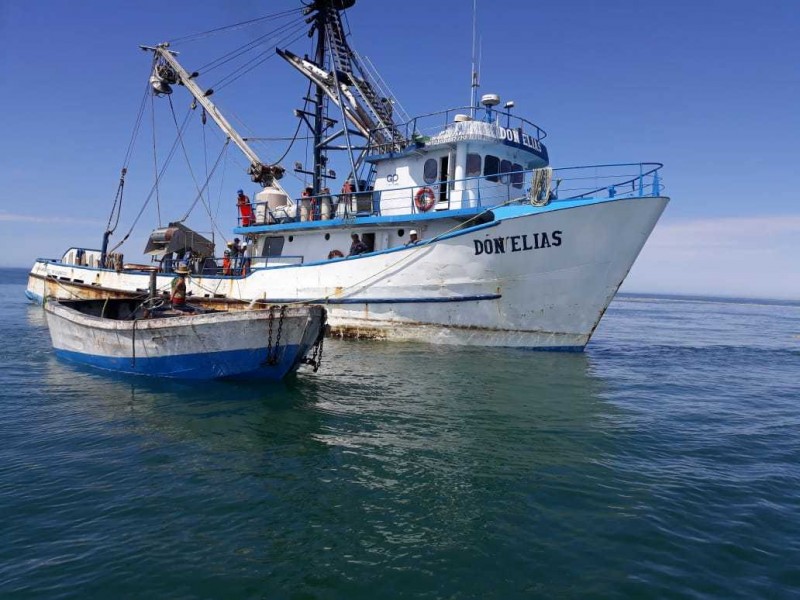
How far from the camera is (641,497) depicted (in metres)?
5.29

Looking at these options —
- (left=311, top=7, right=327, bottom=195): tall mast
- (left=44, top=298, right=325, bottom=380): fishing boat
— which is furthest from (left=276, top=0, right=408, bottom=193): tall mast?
(left=44, top=298, right=325, bottom=380): fishing boat

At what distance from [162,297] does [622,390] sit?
1011 centimetres

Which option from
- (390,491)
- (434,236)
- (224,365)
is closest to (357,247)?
(434,236)

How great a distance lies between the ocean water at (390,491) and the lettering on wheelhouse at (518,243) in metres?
4.38

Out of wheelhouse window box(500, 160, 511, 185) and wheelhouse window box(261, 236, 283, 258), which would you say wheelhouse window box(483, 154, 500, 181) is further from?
wheelhouse window box(261, 236, 283, 258)

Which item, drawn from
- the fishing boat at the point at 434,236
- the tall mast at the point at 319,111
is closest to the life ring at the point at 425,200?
the fishing boat at the point at 434,236

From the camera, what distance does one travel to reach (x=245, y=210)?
2006 cm

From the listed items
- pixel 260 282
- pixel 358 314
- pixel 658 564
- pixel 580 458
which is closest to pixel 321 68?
pixel 260 282

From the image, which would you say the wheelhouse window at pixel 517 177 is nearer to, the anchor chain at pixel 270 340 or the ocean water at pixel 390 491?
the ocean water at pixel 390 491

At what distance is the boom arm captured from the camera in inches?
843

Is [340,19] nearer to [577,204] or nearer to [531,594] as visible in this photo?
[577,204]

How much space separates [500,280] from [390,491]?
9.15 metres

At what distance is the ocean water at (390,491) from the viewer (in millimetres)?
3885

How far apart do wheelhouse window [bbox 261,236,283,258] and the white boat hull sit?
320cm
